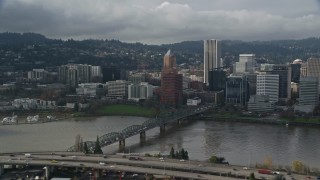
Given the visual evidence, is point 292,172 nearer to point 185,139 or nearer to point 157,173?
point 157,173

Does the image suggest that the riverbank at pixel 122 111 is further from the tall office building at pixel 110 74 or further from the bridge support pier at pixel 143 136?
the tall office building at pixel 110 74

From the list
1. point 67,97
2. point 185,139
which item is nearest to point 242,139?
point 185,139

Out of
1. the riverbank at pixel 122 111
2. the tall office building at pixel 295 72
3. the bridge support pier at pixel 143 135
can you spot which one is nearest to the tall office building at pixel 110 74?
the riverbank at pixel 122 111

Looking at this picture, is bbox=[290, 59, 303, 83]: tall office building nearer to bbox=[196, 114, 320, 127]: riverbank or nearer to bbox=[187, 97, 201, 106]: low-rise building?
bbox=[187, 97, 201, 106]: low-rise building

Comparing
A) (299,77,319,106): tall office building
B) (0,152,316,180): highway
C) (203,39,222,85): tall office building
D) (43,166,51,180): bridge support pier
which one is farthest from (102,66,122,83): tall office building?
(43,166,51,180): bridge support pier

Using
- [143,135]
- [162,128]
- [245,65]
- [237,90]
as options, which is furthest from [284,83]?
[143,135]
